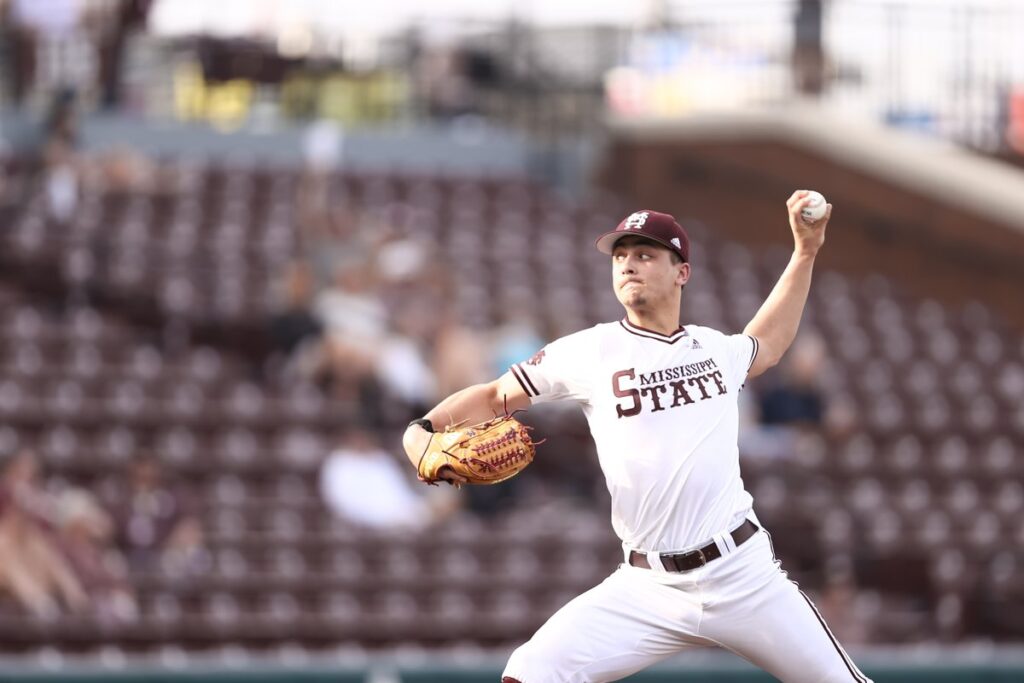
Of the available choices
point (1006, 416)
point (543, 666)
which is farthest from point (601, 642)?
point (1006, 416)

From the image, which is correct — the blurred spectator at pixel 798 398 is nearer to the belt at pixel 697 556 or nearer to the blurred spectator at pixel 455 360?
the blurred spectator at pixel 455 360

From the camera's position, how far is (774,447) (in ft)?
43.4

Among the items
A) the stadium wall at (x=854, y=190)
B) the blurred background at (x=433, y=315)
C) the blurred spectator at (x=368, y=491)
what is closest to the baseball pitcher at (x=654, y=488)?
the blurred background at (x=433, y=315)

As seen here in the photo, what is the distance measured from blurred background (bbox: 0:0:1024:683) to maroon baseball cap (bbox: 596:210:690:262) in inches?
183

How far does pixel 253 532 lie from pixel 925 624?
4.62 meters

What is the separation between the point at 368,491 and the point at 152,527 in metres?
1.43

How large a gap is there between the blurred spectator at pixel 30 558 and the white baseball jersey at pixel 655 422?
18.8ft

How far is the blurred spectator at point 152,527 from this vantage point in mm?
11250

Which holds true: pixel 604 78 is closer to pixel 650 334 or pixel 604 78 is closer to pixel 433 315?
pixel 433 315

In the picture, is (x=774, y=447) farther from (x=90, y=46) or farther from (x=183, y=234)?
(x=90, y=46)

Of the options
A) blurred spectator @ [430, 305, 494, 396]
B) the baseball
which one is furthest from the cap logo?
blurred spectator @ [430, 305, 494, 396]

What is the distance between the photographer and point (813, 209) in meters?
5.97

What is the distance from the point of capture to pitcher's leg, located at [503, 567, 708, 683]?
558 centimetres

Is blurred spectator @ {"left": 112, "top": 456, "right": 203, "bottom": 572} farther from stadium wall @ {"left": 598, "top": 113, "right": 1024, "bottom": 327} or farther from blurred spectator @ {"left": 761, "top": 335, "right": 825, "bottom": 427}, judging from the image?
stadium wall @ {"left": 598, "top": 113, "right": 1024, "bottom": 327}
